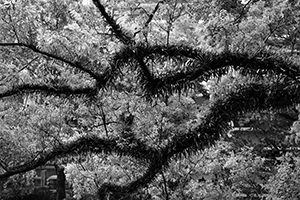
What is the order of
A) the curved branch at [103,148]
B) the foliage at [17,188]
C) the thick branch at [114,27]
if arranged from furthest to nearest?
1. the foliage at [17,188]
2. the curved branch at [103,148]
3. the thick branch at [114,27]

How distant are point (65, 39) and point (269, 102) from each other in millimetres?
2025

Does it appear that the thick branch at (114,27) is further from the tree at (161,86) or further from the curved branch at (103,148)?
the curved branch at (103,148)

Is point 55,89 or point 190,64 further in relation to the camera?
point 55,89

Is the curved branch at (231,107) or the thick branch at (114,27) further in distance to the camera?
the thick branch at (114,27)

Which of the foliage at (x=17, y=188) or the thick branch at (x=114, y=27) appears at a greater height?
the foliage at (x=17, y=188)

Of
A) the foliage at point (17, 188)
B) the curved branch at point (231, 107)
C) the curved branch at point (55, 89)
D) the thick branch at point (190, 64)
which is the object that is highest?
the foliage at point (17, 188)

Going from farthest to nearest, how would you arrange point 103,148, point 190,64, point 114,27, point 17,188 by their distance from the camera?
point 17,188 < point 103,148 < point 114,27 < point 190,64

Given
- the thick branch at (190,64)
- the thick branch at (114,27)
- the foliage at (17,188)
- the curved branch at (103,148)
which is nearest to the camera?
the thick branch at (190,64)

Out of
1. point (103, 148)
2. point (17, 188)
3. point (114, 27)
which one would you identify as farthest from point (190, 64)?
point (17, 188)

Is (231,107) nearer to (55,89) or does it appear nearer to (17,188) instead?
(55,89)

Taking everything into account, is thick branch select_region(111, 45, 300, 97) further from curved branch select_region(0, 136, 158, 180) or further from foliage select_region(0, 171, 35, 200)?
foliage select_region(0, 171, 35, 200)

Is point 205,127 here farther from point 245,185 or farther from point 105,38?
point 245,185

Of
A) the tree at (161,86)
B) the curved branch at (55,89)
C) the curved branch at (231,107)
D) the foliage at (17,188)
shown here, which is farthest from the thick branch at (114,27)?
the foliage at (17,188)

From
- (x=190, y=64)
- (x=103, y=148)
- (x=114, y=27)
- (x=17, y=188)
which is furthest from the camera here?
(x=17, y=188)
